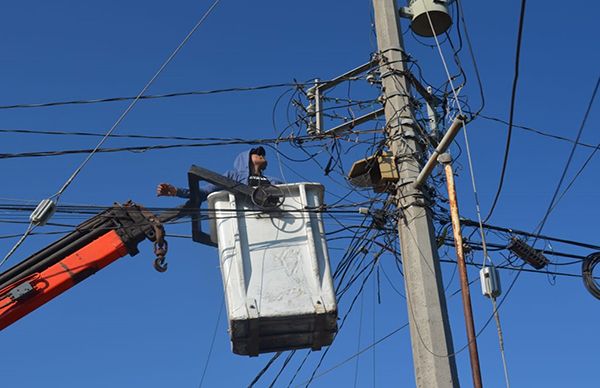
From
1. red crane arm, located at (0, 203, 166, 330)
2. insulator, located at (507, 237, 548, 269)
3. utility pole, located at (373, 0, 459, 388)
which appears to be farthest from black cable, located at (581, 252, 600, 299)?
red crane arm, located at (0, 203, 166, 330)

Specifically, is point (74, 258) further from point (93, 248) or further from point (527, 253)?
point (527, 253)

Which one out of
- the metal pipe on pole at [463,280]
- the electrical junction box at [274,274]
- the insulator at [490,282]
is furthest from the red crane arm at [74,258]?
the insulator at [490,282]

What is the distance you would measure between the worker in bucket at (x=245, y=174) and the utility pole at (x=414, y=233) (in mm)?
1304

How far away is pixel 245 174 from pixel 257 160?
0.85 feet

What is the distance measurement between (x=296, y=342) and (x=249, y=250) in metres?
0.98

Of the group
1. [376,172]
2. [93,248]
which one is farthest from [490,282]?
[93,248]

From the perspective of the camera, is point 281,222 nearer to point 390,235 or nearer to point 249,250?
point 249,250

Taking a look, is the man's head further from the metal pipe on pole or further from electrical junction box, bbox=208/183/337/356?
the metal pipe on pole

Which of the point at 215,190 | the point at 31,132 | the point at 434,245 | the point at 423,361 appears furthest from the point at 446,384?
the point at 31,132

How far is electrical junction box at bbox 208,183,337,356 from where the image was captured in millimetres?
A: 8938

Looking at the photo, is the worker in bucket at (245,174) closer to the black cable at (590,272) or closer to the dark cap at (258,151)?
the dark cap at (258,151)

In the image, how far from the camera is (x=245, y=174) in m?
10.0

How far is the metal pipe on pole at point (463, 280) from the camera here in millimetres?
→ 8039

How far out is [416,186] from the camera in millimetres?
9469
